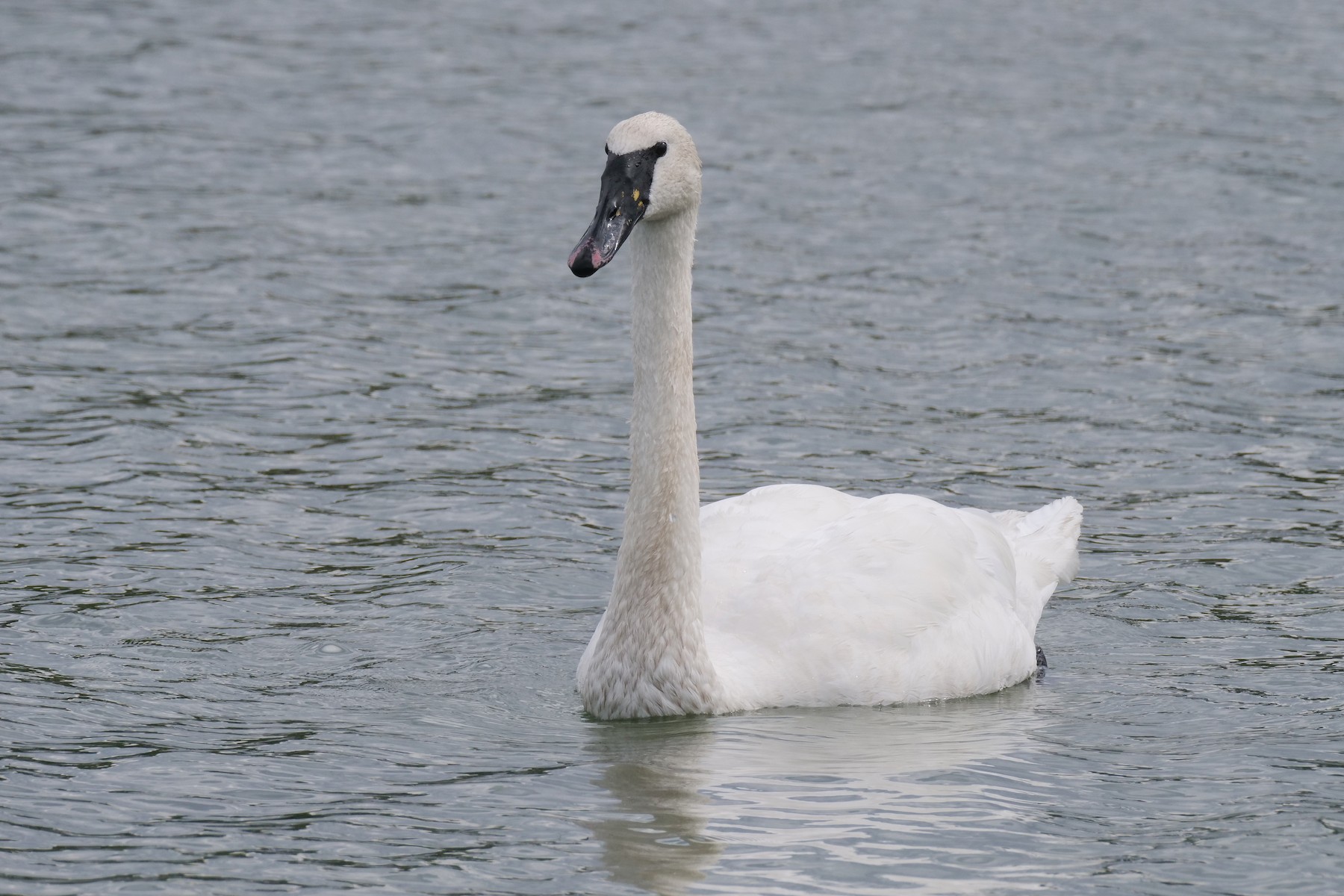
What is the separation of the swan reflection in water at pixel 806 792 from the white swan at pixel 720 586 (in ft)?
0.44

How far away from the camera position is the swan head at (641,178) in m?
8.31

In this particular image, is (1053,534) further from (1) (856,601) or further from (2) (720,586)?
(2) (720,586)

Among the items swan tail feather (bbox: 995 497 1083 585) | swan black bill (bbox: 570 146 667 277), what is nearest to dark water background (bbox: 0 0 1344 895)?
swan tail feather (bbox: 995 497 1083 585)

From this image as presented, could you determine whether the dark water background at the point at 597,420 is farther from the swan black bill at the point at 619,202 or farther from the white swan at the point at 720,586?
the swan black bill at the point at 619,202

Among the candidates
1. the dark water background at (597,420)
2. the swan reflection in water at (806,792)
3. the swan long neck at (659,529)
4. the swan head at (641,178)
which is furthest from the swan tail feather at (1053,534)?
the swan head at (641,178)

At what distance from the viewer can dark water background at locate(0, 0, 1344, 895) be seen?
25.8ft

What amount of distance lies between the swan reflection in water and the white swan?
135 millimetres

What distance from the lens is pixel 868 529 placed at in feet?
31.5

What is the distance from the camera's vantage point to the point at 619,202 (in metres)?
8.40

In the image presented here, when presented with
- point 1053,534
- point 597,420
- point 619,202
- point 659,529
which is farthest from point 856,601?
point 597,420

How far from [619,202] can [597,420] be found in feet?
17.2

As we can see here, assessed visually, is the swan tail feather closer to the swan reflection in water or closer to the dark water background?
the dark water background

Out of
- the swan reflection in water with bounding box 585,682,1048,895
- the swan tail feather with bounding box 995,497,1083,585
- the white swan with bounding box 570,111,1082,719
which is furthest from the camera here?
the swan tail feather with bounding box 995,497,1083,585

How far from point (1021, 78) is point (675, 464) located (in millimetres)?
14871
